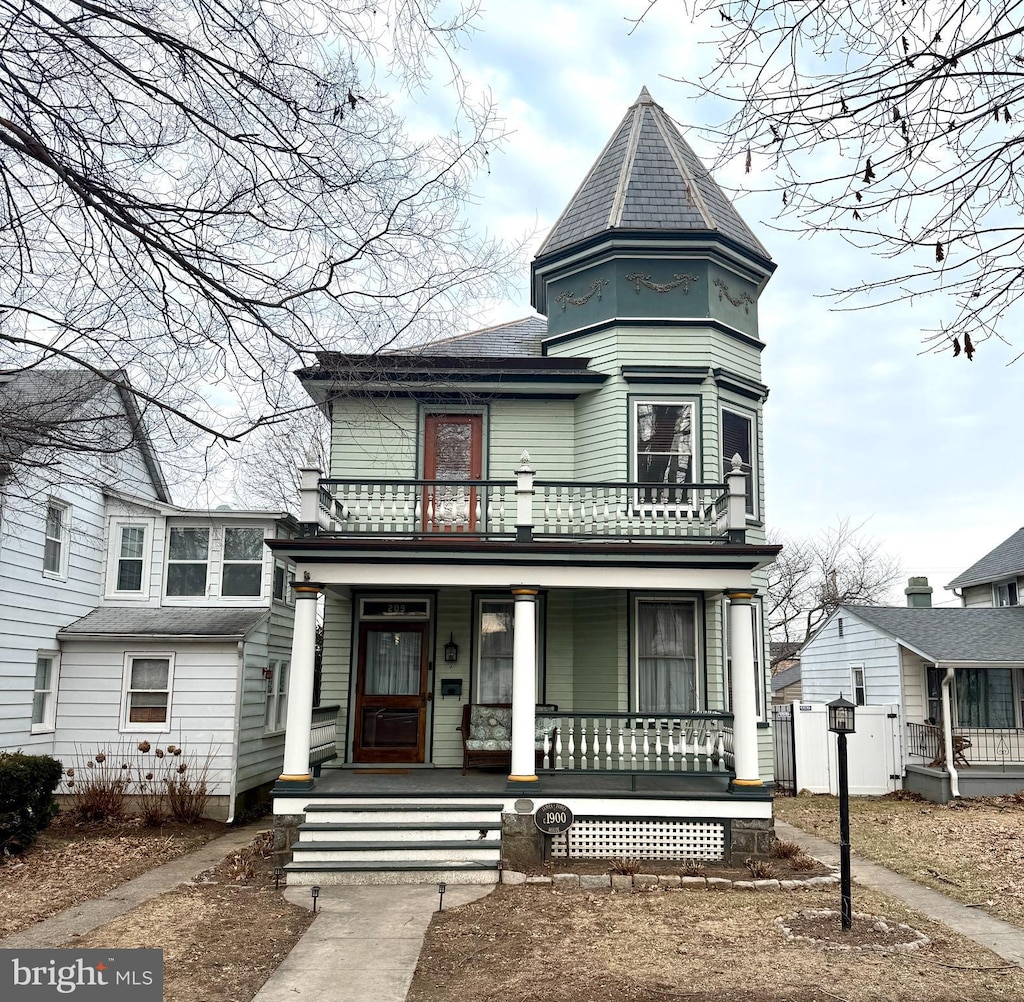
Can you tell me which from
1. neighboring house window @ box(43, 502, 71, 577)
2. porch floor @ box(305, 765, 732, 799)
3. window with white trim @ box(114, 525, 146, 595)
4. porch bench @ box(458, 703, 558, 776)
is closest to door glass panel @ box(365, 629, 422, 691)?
porch bench @ box(458, 703, 558, 776)

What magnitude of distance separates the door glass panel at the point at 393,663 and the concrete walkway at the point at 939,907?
591cm

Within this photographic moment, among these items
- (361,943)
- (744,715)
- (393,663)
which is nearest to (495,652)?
(393,663)

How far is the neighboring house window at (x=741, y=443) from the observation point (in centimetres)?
1352

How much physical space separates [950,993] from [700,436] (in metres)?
8.31

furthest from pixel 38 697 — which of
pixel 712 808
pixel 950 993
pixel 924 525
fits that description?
pixel 924 525

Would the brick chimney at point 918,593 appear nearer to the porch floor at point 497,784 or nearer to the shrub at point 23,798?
the porch floor at point 497,784

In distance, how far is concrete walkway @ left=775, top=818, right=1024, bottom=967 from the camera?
745cm

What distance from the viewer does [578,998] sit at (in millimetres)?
6031

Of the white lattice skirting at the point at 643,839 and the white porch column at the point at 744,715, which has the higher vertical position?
the white porch column at the point at 744,715

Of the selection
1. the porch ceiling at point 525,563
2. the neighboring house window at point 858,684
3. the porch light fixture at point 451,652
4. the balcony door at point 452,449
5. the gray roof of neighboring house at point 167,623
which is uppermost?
the balcony door at point 452,449

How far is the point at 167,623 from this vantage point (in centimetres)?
1492

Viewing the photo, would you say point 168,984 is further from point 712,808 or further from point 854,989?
point 712,808

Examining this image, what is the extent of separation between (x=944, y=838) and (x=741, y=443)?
645 centimetres

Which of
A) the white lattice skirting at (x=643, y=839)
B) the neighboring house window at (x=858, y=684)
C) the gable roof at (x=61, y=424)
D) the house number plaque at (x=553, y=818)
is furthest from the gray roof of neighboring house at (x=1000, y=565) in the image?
the gable roof at (x=61, y=424)
